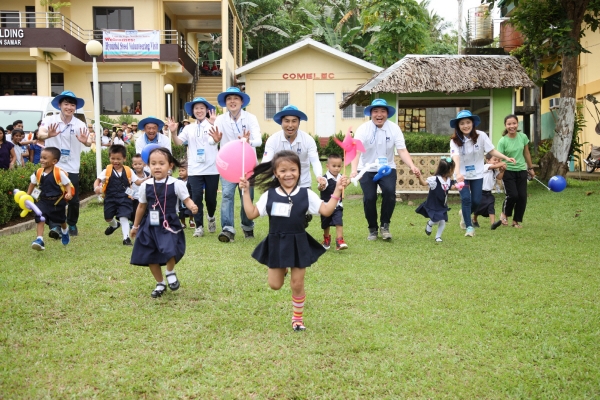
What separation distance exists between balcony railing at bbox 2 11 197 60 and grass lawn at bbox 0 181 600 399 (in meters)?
21.9

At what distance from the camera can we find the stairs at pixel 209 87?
32062 mm

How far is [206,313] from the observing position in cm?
532

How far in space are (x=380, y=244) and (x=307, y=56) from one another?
21558mm

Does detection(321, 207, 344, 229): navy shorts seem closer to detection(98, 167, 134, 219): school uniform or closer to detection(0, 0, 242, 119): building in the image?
detection(98, 167, 134, 219): school uniform

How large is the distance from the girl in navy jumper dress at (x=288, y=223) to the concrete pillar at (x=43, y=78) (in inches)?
924

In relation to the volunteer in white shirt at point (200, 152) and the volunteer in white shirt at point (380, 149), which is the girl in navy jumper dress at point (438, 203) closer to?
the volunteer in white shirt at point (380, 149)

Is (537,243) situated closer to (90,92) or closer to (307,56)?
(307,56)

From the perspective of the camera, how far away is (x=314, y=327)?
4.96m

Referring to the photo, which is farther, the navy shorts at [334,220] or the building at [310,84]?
the building at [310,84]

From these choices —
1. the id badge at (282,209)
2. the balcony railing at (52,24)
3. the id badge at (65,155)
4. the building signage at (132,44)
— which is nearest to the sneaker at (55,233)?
the id badge at (65,155)

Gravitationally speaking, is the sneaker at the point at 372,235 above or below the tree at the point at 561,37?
below

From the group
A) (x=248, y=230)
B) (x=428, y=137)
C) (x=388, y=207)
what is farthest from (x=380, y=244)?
(x=428, y=137)

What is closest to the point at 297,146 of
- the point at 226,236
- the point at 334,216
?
the point at 334,216

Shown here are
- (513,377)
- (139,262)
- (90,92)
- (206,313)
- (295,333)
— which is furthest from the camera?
(90,92)
